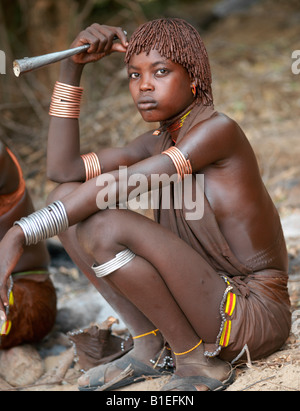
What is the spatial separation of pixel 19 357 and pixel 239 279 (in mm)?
1287

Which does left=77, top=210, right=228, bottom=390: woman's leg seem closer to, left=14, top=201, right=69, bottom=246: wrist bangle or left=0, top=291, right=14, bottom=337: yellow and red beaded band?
left=14, top=201, right=69, bottom=246: wrist bangle

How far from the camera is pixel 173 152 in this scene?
84.8 inches

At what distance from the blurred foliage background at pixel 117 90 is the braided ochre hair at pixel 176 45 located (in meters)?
2.72

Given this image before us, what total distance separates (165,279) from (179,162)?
438mm

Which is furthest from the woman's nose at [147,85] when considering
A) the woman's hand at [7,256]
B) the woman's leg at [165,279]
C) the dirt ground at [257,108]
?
the dirt ground at [257,108]

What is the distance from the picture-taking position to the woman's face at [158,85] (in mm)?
2230

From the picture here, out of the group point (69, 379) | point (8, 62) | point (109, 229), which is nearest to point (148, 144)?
point (109, 229)

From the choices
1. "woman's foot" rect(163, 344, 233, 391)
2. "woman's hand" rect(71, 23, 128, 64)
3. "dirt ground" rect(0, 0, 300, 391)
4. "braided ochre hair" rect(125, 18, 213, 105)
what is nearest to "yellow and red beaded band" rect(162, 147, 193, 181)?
"braided ochre hair" rect(125, 18, 213, 105)

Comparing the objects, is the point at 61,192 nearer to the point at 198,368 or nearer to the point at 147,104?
the point at 147,104

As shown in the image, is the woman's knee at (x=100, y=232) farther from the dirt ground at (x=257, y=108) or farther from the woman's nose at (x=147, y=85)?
the dirt ground at (x=257, y=108)

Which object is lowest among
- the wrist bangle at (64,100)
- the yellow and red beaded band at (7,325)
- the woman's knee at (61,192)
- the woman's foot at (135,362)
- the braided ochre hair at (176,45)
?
the woman's foot at (135,362)

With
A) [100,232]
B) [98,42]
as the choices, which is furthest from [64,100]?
[100,232]

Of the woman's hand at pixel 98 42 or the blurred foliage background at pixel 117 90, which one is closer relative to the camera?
the woman's hand at pixel 98 42
